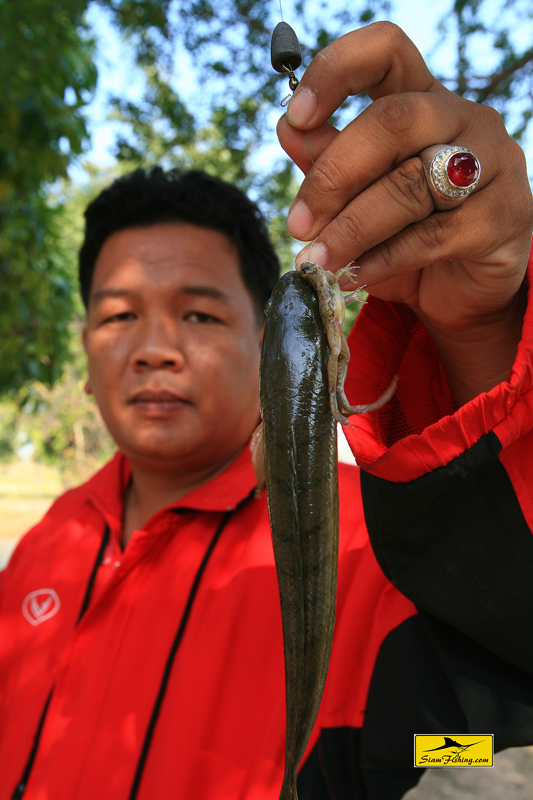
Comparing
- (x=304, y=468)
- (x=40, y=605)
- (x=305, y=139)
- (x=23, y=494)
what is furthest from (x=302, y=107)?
(x=23, y=494)

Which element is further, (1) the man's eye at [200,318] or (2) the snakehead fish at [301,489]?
(1) the man's eye at [200,318]

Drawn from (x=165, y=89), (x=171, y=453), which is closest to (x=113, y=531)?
(x=171, y=453)

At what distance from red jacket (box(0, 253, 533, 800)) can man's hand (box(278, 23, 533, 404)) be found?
0.99 ft

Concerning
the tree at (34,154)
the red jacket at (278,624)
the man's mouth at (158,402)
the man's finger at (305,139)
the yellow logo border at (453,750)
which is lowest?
the yellow logo border at (453,750)

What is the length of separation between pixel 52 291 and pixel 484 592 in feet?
22.2

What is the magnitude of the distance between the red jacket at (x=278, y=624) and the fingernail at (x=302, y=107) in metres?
0.54

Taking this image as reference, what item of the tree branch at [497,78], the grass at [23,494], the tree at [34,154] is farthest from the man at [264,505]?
the grass at [23,494]

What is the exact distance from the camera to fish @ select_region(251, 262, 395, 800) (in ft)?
3.96

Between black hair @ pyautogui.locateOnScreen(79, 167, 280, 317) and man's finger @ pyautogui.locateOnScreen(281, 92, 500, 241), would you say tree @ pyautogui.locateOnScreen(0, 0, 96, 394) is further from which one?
man's finger @ pyautogui.locateOnScreen(281, 92, 500, 241)

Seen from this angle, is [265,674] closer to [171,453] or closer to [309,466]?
[171,453]

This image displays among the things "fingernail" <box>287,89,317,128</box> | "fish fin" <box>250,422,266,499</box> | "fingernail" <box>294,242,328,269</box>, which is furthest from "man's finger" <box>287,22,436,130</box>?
"fish fin" <box>250,422,266,499</box>

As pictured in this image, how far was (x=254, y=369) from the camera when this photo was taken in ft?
8.64

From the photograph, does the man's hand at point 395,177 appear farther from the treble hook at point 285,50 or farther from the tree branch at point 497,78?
the tree branch at point 497,78

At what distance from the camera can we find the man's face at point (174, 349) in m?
2.45
